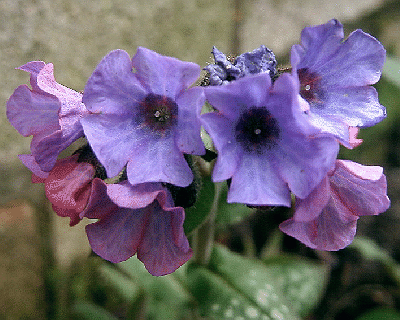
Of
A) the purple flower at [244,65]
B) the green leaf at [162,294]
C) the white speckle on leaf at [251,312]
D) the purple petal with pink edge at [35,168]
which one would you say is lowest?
the green leaf at [162,294]

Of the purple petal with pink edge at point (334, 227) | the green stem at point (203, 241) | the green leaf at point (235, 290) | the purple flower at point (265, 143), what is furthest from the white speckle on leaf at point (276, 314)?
the purple flower at point (265, 143)

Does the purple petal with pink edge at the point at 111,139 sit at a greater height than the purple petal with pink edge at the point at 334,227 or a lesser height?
greater

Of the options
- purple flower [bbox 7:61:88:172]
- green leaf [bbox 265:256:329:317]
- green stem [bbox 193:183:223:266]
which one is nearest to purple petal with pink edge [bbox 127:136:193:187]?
purple flower [bbox 7:61:88:172]

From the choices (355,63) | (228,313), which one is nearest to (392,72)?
(355,63)

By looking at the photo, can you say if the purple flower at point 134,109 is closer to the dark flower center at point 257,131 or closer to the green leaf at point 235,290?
the dark flower center at point 257,131

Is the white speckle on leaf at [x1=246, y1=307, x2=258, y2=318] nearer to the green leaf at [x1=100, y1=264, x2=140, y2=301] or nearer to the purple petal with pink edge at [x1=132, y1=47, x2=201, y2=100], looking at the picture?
the green leaf at [x1=100, y1=264, x2=140, y2=301]

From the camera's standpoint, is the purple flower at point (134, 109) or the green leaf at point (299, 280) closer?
the purple flower at point (134, 109)

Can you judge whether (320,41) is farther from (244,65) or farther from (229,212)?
(229,212)
